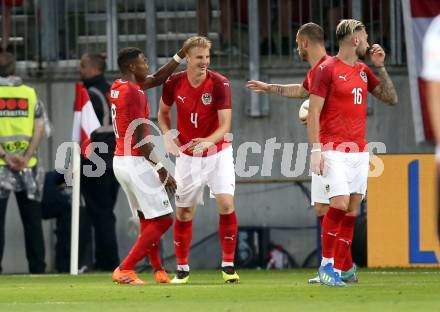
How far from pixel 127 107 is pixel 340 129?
1.85 m

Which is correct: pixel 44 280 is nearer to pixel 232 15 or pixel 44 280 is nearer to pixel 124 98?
pixel 124 98

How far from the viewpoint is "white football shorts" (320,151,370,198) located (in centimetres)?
1191

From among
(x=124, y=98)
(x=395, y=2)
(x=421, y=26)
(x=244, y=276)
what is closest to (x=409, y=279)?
(x=244, y=276)

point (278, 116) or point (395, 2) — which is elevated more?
point (395, 2)

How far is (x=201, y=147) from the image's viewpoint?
41.4 ft

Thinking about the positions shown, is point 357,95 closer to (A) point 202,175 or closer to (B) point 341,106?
(B) point 341,106

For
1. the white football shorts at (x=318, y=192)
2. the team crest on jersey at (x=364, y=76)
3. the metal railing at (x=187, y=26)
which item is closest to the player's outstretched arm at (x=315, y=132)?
the team crest on jersey at (x=364, y=76)

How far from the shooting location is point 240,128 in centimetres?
1789

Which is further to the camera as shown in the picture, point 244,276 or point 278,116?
point 278,116

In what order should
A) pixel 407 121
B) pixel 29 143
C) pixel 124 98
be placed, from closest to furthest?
Result: pixel 124 98, pixel 29 143, pixel 407 121

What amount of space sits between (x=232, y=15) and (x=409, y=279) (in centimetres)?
563

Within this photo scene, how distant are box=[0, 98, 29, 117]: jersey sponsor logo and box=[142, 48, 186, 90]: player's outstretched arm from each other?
3609 mm

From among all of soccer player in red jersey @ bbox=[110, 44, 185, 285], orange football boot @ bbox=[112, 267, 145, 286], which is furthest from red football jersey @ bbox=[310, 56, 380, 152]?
orange football boot @ bbox=[112, 267, 145, 286]

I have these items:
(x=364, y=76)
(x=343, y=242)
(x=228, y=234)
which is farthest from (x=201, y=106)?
(x=343, y=242)
